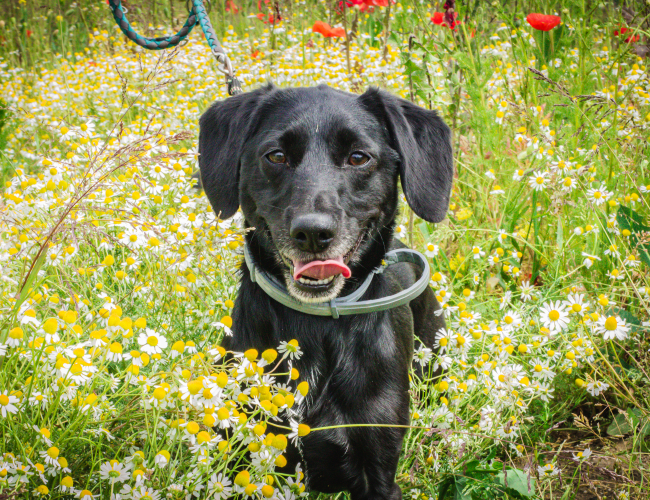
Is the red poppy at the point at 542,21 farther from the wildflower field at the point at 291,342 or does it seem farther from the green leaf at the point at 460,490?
the green leaf at the point at 460,490

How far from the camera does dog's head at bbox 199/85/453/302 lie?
70.4 inches

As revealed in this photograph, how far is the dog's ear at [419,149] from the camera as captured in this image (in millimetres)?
2041

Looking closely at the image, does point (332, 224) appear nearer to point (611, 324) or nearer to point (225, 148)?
point (225, 148)

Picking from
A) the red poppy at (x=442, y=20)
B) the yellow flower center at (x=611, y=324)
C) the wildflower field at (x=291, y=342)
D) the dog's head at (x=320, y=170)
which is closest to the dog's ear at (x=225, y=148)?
the dog's head at (x=320, y=170)

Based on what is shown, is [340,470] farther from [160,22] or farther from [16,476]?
[160,22]

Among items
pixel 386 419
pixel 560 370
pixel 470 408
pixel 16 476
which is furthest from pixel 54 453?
pixel 560 370

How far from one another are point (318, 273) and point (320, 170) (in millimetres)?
352

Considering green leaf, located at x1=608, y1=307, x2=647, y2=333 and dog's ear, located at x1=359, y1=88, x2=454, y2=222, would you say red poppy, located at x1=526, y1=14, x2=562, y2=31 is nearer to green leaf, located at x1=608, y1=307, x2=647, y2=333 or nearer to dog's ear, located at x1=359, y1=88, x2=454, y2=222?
dog's ear, located at x1=359, y1=88, x2=454, y2=222

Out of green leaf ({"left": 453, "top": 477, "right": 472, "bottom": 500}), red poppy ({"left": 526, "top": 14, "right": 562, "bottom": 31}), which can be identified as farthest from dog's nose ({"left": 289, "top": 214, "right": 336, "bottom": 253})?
red poppy ({"left": 526, "top": 14, "right": 562, "bottom": 31})

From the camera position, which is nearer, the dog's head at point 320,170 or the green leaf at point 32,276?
the green leaf at point 32,276

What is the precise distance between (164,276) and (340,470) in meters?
1.01

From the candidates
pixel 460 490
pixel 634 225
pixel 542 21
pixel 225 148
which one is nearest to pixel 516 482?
pixel 460 490

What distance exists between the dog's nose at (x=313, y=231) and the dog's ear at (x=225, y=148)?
0.49 metres

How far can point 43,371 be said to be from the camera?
1.67m
